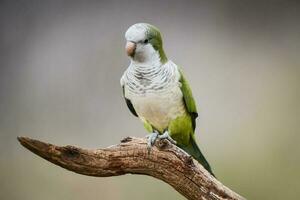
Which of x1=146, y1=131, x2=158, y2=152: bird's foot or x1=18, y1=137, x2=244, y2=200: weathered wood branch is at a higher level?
x1=146, y1=131, x2=158, y2=152: bird's foot

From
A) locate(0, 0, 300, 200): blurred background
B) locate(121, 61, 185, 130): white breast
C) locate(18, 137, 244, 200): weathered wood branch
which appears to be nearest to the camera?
locate(18, 137, 244, 200): weathered wood branch

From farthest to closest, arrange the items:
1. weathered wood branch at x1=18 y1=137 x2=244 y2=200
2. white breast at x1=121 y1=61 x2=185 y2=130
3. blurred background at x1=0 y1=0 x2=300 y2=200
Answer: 1. blurred background at x1=0 y1=0 x2=300 y2=200
2. white breast at x1=121 y1=61 x2=185 y2=130
3. weathered wood branch at x1=18 y1=137 x2=244 y2=200

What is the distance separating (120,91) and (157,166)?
57cm

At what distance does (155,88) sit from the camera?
1.62m

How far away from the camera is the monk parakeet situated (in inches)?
63.6

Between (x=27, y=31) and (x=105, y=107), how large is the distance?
0.52m

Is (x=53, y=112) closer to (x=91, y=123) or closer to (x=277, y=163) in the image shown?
(x=91, y=123)

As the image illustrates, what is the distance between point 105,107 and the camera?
6.75ft

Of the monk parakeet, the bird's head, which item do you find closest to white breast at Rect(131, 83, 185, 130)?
the monk parakeet

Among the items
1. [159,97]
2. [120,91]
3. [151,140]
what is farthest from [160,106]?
[120,91]

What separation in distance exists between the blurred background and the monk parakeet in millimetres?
314

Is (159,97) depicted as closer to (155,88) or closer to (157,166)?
(155,88)

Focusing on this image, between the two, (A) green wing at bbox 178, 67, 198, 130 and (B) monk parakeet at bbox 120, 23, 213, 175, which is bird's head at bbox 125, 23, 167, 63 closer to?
(B) monk parakeet at bbox 120, 23, 213, 175

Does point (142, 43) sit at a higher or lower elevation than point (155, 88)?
higher
